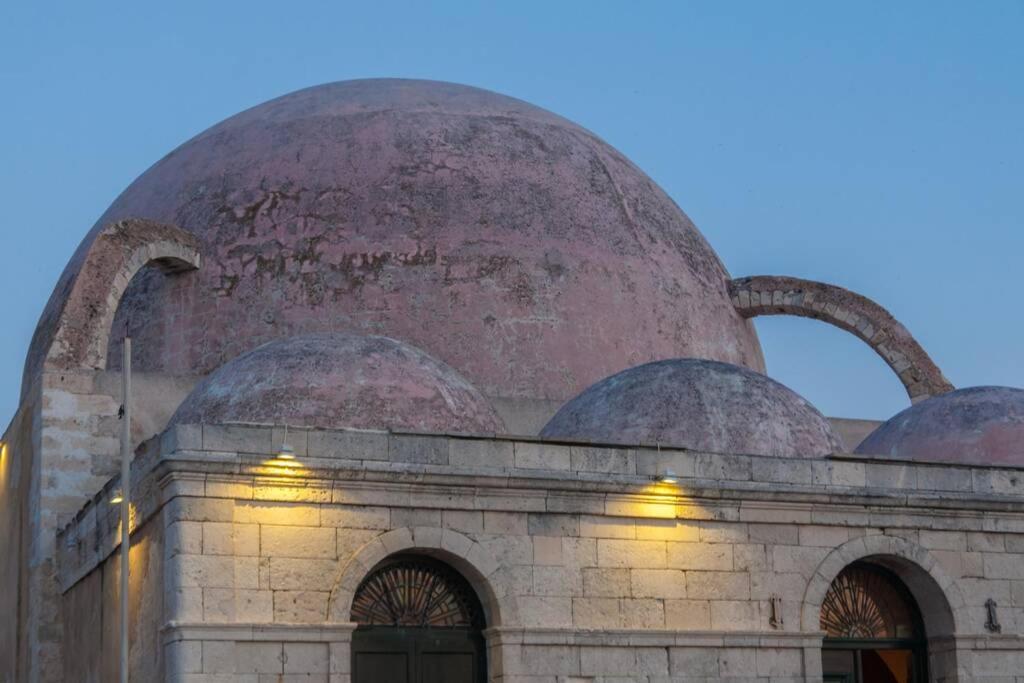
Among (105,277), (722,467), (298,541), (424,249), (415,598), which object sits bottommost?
(415,598)

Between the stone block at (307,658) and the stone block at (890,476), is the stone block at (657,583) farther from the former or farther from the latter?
the stone block at (307,658)

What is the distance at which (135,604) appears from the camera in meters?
14.6

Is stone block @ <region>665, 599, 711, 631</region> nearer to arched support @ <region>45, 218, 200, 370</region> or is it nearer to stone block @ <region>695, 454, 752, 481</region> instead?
stone block @ <region>695, 454, 752, 481</region>

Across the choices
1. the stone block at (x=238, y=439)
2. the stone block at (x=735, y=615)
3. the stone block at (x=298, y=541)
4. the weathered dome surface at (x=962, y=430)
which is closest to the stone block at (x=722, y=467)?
the stone block at (x=735, y=615)

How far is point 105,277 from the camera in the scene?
1850 cm

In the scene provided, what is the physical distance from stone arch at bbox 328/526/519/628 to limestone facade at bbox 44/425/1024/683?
2 cm

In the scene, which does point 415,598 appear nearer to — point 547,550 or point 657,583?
point 547,550

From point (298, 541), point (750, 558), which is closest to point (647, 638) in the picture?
point (750, 558)

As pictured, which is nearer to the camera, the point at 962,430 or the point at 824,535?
the point at 824,535

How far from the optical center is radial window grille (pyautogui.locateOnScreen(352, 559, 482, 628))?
47.2 feet

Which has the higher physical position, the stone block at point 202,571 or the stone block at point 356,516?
the stone block at point 356,516

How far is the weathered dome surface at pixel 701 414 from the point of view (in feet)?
52.7

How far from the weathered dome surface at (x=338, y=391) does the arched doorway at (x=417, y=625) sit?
3.96ft

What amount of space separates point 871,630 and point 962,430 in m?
2.52
